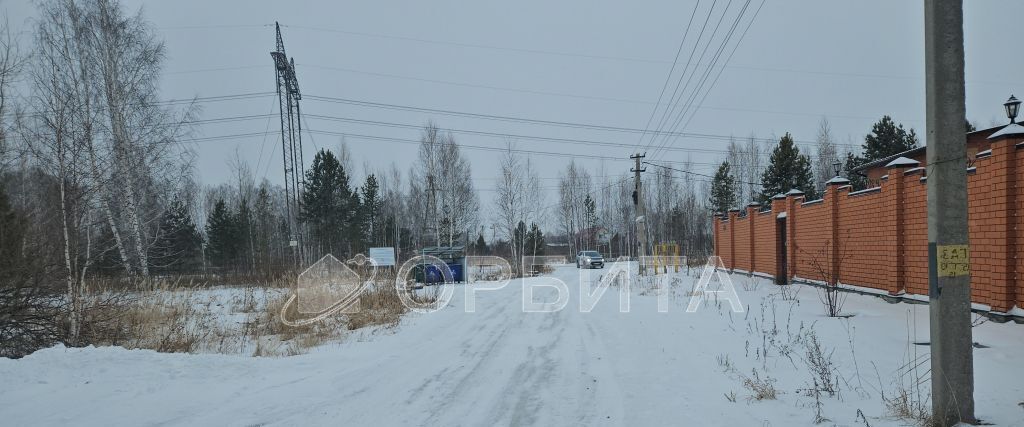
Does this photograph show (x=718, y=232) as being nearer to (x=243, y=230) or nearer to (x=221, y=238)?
(x=221, y=238)

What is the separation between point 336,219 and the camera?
36312 millimetres

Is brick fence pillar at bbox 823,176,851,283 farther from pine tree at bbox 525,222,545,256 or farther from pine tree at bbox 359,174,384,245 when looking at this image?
pine tree at bbox 525,222,545,256

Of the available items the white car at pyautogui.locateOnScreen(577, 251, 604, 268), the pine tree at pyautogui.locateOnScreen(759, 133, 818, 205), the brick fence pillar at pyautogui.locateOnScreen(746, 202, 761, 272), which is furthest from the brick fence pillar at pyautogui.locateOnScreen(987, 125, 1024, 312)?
the white car at pyautogui.locateOnScreen(577, 251, 604, 268)

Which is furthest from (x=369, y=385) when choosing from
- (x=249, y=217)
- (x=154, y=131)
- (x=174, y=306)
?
(x=249, y=217)

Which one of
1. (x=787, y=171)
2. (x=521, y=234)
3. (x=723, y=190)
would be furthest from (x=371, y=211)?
(x=787, y=171)

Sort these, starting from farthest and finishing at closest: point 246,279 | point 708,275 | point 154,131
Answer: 1. point 708,275
2. point 246,279
3. point 154,131

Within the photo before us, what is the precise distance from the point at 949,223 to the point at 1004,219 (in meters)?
4.45

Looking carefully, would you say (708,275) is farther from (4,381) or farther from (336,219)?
(336,219)

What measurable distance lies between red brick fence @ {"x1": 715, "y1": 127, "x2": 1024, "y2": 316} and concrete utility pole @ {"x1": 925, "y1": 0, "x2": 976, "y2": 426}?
14.1ft

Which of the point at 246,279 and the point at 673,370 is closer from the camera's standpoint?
the point at 673,370

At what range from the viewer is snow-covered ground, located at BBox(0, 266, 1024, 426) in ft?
13.7

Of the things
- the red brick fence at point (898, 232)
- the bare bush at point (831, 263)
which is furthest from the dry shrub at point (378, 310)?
the bare bush at point (831, 263)

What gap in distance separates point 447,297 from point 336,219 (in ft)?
80.0

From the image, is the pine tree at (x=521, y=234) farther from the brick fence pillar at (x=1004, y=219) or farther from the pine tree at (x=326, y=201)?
the brick fence pillar at (x=1004, y=219)
